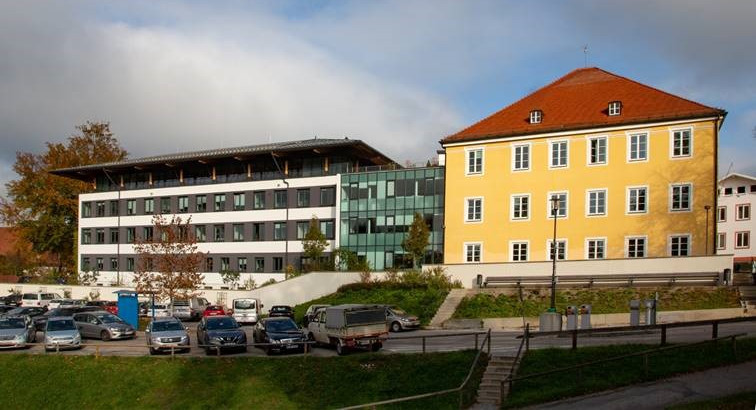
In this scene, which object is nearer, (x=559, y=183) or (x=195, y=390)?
(x=195, y=390)

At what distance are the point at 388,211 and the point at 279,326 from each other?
93.0 ft

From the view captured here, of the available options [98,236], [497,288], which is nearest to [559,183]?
[497,288]

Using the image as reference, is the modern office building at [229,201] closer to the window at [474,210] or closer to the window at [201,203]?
the window at [201,203]

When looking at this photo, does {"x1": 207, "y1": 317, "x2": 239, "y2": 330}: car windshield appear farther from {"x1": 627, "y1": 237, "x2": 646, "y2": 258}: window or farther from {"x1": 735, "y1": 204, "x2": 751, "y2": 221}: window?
{"x1": 735, "y1": 204, "x2": 751, "y2": 221}: window

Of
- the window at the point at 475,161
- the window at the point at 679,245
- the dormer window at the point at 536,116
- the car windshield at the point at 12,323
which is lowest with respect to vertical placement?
the car windshield at the point at 12,323

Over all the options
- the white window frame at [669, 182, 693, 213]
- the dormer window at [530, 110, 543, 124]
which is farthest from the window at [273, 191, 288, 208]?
the white window frame at [669, 182, 693, 213]

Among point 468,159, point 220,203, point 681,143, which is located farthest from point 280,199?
point 681,143

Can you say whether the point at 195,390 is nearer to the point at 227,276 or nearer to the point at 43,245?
the point at 227,276

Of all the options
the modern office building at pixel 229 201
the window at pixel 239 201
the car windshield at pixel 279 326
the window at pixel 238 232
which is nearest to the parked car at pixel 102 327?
the car windshield at pixel 279 326

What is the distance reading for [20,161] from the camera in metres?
80.8

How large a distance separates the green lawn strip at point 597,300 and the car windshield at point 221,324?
14464 mm

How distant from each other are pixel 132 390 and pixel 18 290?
5473 cm

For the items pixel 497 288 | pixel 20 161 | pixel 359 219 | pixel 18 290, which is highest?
pixel 20 161

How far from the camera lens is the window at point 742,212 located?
75.1 m
